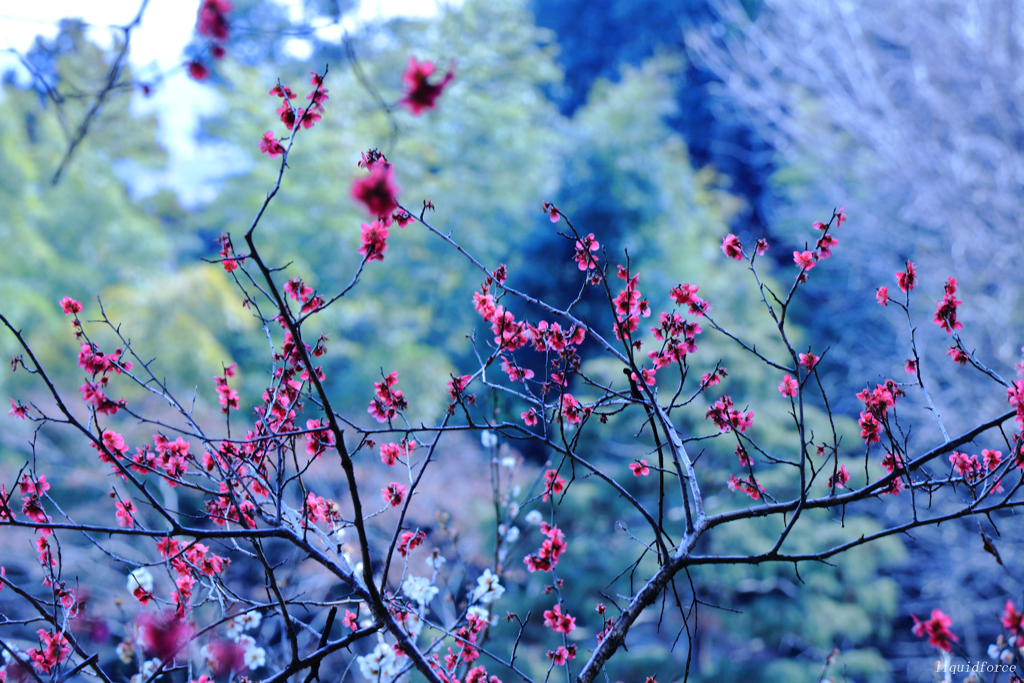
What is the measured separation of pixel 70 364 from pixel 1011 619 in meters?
8.76

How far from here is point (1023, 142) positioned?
5.66 m

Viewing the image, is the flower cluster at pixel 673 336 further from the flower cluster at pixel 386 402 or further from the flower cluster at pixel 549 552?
the flower cluster at pixel 386 402

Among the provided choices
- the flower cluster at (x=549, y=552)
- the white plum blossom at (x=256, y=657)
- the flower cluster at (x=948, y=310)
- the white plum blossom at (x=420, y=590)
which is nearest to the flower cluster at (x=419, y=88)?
the flower cluster at (x=549, y=552)

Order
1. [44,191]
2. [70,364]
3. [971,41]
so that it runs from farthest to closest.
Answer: [44,191] < [70,364] < [971,41]

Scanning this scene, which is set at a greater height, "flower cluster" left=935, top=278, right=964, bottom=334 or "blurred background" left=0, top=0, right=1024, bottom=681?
"blurred background" left=0, top=0, right=1024, bottom=681

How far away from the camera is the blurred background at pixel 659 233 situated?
5.05 m

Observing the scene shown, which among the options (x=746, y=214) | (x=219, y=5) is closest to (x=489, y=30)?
(x=746, y=214)

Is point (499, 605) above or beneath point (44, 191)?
beneath

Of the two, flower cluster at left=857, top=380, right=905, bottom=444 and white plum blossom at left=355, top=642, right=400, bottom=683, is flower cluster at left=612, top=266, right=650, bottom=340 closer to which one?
flower cluster at left=857, top=380, right=905, bottom=444

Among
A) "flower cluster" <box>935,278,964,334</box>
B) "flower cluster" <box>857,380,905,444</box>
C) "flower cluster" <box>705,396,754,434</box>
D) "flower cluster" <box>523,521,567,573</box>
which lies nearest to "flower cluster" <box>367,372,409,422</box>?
"flower cluster" <box>523,521,567,573</box>

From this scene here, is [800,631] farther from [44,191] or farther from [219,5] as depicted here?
[44,191]

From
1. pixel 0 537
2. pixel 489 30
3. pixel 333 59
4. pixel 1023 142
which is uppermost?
pixel 333 59

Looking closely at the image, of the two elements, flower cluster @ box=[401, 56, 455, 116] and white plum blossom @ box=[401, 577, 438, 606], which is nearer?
flower cluster @ box=[401, 56, 455, 116]

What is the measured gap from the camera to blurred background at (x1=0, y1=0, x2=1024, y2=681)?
5.05 m
